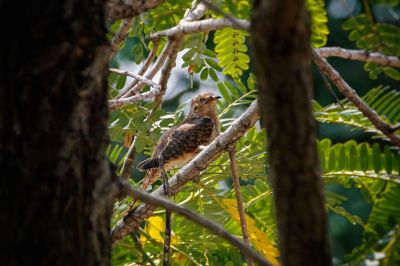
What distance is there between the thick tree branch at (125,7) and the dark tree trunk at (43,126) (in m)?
0.51

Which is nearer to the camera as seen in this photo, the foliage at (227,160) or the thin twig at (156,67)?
the foliage at (227,160)

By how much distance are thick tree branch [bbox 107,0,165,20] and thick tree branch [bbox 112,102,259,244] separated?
35.1 inches

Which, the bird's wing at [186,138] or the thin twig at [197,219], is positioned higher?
the thin twig at [197,219]

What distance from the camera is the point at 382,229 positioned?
4.82ft

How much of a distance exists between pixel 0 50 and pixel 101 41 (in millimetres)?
143

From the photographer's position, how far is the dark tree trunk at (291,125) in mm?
895

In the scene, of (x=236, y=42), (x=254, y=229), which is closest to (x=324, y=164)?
(x=254, y=229)

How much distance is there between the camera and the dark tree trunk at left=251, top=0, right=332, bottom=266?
895mm

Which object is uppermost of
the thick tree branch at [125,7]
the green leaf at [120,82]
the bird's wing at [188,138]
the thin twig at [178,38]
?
the thick tree branch at [125,7]

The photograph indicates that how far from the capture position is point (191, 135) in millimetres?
4293

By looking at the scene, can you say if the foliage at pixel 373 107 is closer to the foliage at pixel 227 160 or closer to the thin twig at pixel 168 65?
the foliage at pixel 227 160

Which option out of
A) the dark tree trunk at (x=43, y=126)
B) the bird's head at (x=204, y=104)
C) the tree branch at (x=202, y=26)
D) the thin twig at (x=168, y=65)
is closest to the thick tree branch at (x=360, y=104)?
the tree branch at (x=202, y=26)

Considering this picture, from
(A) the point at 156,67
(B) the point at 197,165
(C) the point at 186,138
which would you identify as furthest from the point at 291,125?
(C) the point at 186,138

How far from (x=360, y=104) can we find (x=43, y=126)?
69cm
